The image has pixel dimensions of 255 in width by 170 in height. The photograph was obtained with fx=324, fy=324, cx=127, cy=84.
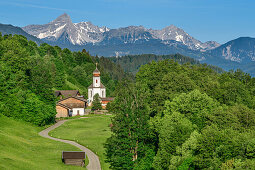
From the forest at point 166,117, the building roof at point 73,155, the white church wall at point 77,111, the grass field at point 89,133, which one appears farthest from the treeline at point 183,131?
the white church wall at point 77,111

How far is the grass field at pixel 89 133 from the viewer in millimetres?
59219

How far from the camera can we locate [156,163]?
45.4m

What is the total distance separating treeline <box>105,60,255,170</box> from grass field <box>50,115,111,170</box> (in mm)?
5241

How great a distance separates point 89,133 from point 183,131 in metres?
33.7

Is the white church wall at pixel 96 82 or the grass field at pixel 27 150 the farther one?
the white church wall at pixel 96 82

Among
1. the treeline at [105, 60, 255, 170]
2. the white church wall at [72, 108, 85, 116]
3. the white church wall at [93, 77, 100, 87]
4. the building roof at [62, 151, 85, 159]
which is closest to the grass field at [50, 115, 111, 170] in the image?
the building roof at [62, 151, 85, 159]

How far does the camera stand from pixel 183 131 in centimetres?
4572

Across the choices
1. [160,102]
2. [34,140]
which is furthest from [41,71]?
[160,102]

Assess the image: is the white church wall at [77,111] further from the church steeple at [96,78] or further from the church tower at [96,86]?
the church steeple at [96,78]

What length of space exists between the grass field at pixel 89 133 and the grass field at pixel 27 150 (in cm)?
498

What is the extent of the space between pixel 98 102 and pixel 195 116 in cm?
6957

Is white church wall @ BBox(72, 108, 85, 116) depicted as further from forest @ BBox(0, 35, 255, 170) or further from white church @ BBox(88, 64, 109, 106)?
forest @ BBox(0, 35, 255, 170)

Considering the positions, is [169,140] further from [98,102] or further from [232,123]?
[98,102]

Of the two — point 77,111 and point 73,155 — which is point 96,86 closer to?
point 77,111
